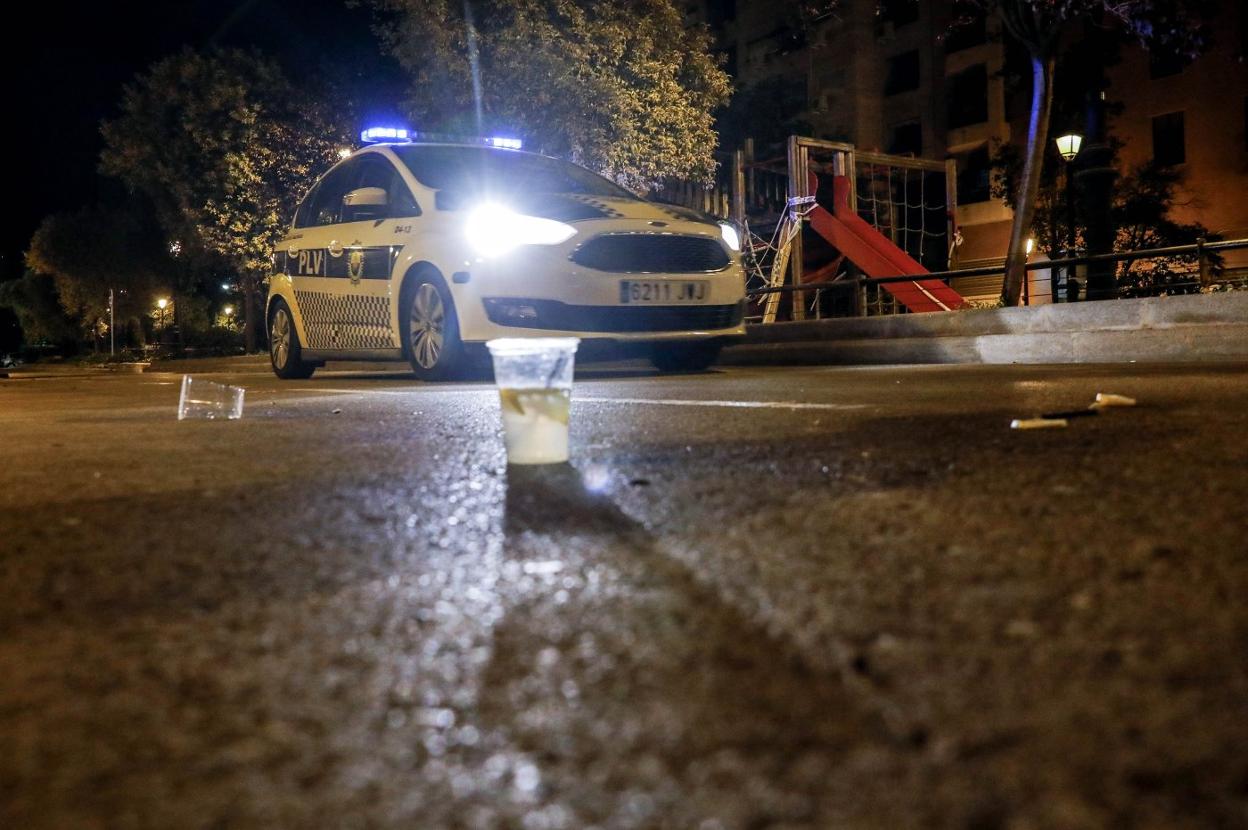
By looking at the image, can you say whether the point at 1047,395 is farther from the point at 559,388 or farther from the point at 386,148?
the point at 386,148

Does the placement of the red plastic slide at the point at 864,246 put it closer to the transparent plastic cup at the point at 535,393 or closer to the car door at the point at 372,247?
the car door at the point at 372,247

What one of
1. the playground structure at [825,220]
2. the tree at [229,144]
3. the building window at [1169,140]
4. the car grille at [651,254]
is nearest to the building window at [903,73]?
the building window at [1169,140]

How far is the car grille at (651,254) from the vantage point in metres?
7.84

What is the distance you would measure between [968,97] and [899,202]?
58.4 feet

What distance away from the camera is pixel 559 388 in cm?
313

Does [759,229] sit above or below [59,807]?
above

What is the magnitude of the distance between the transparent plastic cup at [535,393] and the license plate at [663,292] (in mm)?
4724

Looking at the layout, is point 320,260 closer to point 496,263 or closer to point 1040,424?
point 496,263

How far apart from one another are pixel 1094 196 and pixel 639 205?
24.3ft

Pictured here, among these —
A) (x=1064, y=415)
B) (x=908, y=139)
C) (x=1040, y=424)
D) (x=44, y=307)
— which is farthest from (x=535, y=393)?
(x=44, y=307)

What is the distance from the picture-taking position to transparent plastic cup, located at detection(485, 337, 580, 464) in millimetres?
3023

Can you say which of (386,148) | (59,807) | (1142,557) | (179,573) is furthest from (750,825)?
(386,148)

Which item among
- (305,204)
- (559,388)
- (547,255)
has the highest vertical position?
(305,204)

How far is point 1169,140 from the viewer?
3231 cm
